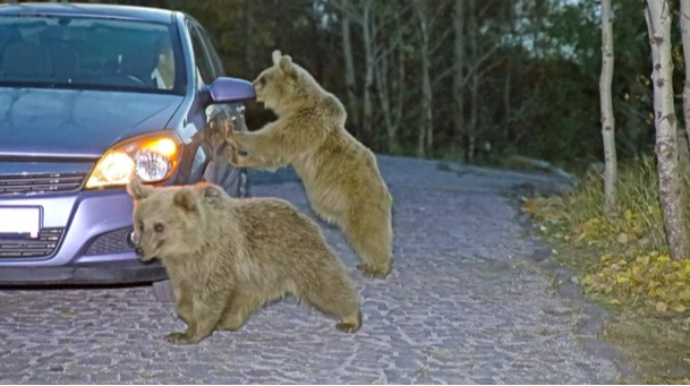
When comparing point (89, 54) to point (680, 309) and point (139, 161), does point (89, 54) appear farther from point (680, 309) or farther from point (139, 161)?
point (680, 309)

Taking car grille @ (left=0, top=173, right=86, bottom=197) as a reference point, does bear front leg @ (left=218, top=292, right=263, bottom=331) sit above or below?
below

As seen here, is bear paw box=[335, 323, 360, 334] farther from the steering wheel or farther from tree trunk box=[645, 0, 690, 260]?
tree trunk box=[645, 0, 690, 260]

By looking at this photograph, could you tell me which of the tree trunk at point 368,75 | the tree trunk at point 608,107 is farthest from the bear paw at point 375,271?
the tree trunk at point 368,75

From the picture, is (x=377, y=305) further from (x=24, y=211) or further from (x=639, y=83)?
(x=639, y=83)

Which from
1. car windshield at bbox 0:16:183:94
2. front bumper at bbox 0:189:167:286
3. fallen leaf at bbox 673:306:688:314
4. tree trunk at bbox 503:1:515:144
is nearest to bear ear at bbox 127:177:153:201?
front bumper at bbox 0:189:167:286

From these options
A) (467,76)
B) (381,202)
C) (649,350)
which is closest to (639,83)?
(381,202)

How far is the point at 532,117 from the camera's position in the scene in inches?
1533

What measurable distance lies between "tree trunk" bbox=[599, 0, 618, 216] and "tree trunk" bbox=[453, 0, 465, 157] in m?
25.2

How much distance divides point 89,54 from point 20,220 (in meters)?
2.13

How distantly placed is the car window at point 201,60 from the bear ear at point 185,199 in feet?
7.51

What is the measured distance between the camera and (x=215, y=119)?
8633 mm

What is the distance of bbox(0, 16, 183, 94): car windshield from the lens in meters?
8.49

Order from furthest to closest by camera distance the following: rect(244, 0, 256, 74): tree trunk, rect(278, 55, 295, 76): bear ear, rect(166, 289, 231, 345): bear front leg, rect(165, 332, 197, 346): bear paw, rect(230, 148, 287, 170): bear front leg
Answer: rect(244, 0, 256, 74): tree trunk, rect(278, 55, 295, 76): bear ear, rect(230, 148, 287, 170): bear front leg, rect(165, 332, 197, 346): bear paw, rect(166, 289, 231, 345): bear front leg

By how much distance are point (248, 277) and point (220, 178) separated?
179cm
